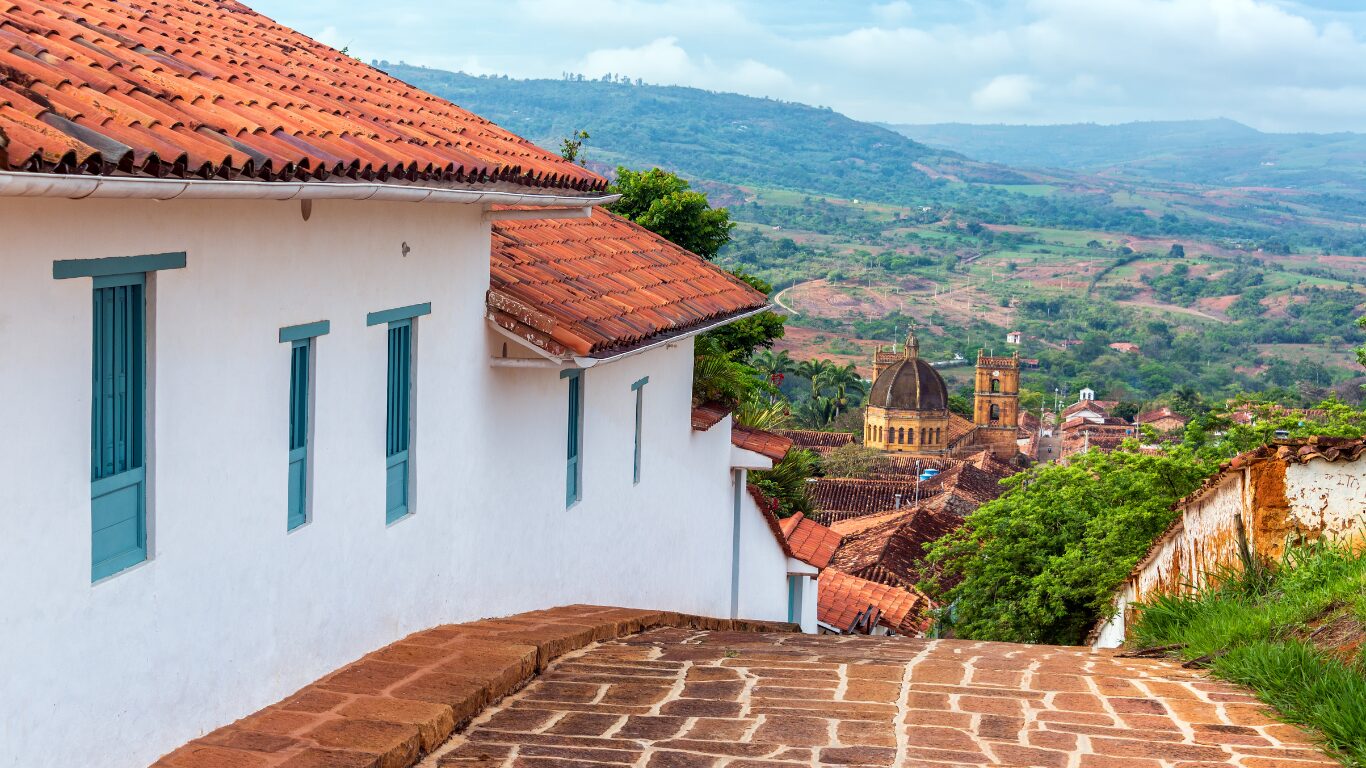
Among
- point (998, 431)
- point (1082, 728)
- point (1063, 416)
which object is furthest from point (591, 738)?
point (1063, 416)

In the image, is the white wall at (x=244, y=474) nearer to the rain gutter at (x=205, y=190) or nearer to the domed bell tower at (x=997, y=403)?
the rain gutter at (x=205, y=190)

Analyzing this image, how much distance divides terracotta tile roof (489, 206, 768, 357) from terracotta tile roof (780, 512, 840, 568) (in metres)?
5.31

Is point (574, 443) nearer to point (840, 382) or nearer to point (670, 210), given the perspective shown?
point (670, 210)

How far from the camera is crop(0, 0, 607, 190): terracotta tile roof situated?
3889 mm

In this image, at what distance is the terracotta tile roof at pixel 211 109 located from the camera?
12.8ft

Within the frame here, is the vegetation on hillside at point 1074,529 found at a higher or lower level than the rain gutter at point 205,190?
lower

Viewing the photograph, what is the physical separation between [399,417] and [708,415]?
21.6ft

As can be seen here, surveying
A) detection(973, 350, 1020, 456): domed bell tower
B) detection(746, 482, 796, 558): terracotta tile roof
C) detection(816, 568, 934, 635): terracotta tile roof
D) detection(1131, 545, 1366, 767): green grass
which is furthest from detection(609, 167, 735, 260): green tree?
detection(973, 350, 1020, 456): domed bell tower

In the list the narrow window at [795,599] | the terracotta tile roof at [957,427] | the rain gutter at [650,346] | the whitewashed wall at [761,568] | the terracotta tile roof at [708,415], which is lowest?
the terracotta tile roof at [957,427]

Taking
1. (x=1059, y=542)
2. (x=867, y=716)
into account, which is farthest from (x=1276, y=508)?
(x=1059, y=542)

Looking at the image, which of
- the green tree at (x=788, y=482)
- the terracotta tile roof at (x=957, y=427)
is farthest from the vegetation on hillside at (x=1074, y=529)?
the terracotta tile roof at (x=957, y=427)

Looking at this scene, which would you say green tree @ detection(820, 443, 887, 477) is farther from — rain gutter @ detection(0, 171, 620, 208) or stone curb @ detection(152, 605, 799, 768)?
rain gutter @ detection(0, 171, 620, 208)

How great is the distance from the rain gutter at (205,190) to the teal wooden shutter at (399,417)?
788mm

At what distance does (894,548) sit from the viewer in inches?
1448
